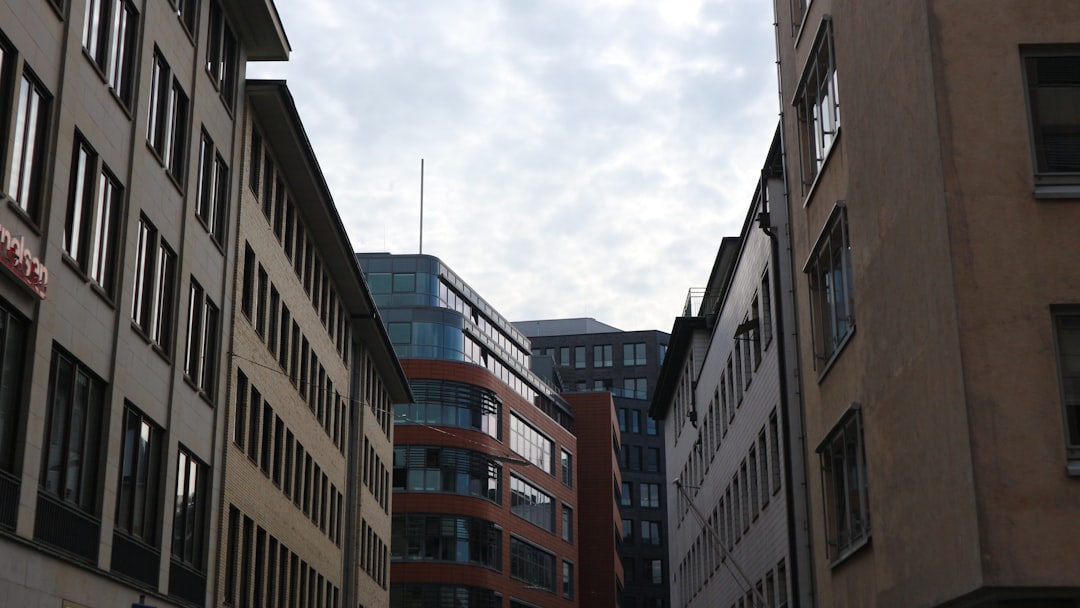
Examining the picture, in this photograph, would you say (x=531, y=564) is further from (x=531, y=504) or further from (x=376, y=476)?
(x=376, y=476)

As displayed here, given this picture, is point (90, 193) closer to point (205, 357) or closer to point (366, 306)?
point (205, 357)

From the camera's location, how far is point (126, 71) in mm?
27531

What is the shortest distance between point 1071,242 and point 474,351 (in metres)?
74.6

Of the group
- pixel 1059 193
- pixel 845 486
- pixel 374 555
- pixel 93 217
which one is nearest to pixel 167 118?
pixel 93 217

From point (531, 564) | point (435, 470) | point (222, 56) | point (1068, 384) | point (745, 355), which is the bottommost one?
point (1068, 384)

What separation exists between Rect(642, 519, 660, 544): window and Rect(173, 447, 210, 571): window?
378 ft

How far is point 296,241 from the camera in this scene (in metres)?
46.8

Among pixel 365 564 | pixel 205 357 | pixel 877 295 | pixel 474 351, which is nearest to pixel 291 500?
pixel 205 357

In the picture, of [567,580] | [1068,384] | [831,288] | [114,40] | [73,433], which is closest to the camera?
[1068,384]

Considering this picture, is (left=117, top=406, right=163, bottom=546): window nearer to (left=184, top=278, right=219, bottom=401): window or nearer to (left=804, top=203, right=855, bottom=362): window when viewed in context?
(left=184, top=278, right=219, bottom=401): window

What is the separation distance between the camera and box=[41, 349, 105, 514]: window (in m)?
23.0

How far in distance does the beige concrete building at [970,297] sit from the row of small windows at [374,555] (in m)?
40.7

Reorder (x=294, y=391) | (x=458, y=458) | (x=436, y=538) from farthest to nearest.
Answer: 1. (x=458, y=458)
2. (x=436, y=538)
3. (x=294, y=391)

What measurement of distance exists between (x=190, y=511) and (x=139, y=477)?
4435 mm
